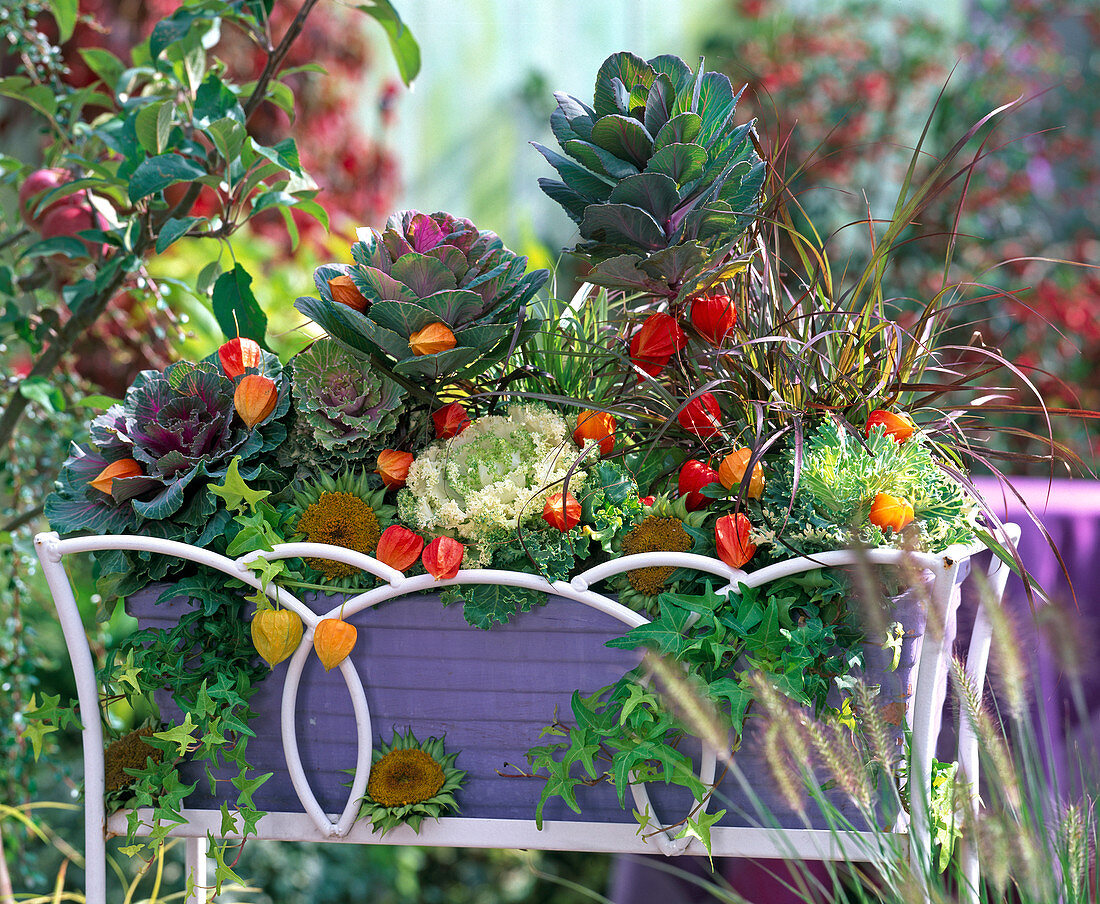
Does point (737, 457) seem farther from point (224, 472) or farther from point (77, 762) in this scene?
point (77, 762)

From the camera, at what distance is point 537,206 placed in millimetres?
3230

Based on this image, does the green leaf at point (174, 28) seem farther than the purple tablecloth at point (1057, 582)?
No

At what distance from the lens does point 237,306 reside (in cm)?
76

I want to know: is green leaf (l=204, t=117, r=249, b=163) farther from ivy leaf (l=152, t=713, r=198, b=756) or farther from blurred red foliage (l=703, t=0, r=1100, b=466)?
blurred red foliage (l=703, t=0, r=1100, b=466)

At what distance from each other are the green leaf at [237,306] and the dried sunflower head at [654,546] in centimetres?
38

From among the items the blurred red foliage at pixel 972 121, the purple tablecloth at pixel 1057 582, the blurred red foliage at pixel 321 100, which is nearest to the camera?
the purple tablecloth at pixel 1057 582

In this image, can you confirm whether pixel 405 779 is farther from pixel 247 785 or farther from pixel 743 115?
pixel 743 115

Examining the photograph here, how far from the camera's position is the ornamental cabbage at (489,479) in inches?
22.8

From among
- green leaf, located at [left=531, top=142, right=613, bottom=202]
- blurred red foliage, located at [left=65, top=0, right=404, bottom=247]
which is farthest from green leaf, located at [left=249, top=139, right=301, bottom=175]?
blurred red foliage, located at [left=65, top=0, right=404, bottom=247]

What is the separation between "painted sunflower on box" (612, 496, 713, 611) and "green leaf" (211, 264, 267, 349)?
1.25 feet

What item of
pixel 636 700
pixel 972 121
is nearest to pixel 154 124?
pixel 636 700

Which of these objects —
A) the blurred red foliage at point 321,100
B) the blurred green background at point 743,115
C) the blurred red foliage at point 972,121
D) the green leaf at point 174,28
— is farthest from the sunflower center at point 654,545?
the blurred red foliage at point 972,121

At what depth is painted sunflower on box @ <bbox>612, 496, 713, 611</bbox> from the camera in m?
0.58

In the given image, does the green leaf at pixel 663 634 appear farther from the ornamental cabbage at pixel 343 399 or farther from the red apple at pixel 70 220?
the red apple at pixel 70 220
